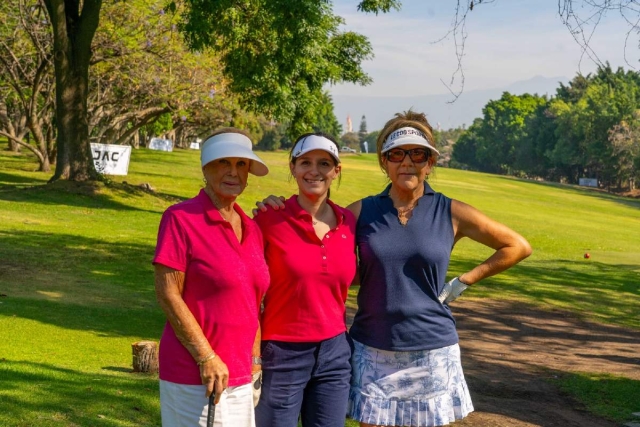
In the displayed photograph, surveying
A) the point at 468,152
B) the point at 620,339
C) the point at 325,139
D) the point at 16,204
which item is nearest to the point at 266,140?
the point at 468,152

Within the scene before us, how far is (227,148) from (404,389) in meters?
1.49

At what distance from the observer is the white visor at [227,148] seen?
401 centimetres

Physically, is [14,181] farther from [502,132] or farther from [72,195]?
[502,132]

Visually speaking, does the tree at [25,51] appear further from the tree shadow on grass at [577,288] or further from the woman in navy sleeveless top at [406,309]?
the woman in navy sleeveless top at [406,309]

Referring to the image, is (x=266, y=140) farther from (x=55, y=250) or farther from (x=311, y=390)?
(x=311, y=390)

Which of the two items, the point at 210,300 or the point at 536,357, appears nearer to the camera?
the point at 210,300

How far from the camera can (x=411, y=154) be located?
461cm

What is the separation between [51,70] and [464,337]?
81.9ft

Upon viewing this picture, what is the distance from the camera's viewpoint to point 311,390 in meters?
4.42

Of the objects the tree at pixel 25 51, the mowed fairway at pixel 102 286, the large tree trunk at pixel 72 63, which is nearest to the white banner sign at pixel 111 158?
the mowed fairway at pixel 102 286

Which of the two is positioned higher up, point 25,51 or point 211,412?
point 25,51

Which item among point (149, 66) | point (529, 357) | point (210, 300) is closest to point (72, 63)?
point (149, 66)

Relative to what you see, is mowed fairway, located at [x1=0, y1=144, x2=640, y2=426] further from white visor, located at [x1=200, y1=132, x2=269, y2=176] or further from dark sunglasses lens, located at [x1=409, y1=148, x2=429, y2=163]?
white visor, located at [x1=200, y1=132, x2=269, y2=176]

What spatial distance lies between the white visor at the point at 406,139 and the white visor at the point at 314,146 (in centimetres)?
28
